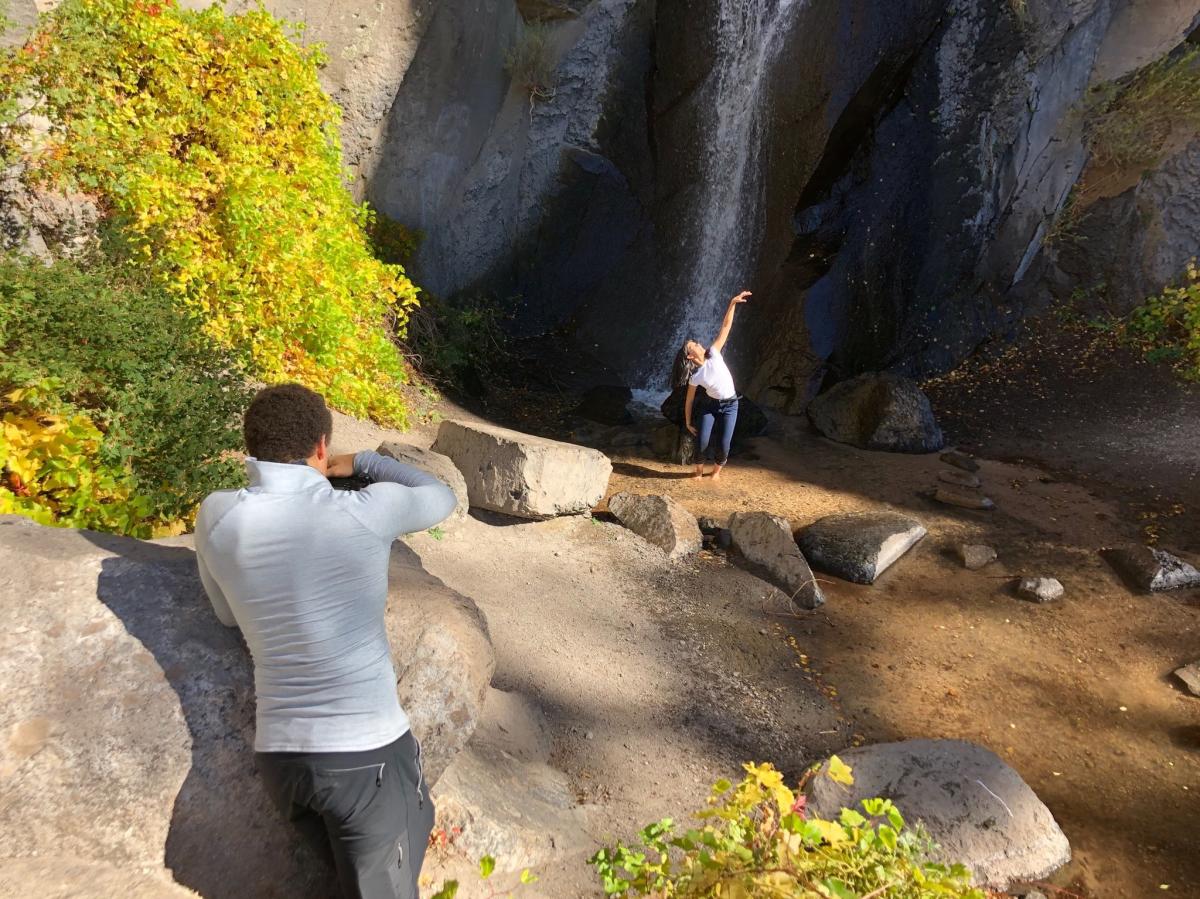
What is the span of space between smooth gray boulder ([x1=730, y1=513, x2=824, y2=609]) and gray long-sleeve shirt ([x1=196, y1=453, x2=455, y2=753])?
13.3 ft

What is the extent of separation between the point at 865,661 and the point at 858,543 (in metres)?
1.27

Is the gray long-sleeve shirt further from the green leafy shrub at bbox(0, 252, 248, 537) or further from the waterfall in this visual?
the waterfall

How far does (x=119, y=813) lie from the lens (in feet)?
6.56

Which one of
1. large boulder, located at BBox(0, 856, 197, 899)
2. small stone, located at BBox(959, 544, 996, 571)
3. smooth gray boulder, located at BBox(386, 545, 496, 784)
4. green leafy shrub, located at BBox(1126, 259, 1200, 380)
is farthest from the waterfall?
large boulder, located at BBox(0, 856, 197, 899)

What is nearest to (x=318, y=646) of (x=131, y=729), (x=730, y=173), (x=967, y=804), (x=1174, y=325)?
(x=131, y=729)

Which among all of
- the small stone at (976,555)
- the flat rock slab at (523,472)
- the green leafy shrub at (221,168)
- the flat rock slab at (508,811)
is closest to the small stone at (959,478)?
the small stone at (976,555)

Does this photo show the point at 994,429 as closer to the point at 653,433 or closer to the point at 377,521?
the point at 653,433

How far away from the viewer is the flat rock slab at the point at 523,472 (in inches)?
217

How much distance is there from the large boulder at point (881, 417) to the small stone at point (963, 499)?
133 cm

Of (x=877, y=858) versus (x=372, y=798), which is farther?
(x=372, y=798)

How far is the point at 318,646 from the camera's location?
1.79 meters

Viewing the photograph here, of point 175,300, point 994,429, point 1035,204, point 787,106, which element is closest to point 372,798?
point 175,300

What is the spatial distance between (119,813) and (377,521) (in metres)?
1.09

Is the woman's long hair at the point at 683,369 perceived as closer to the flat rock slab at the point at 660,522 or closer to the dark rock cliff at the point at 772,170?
the flat rock slab at the point at 660,522
